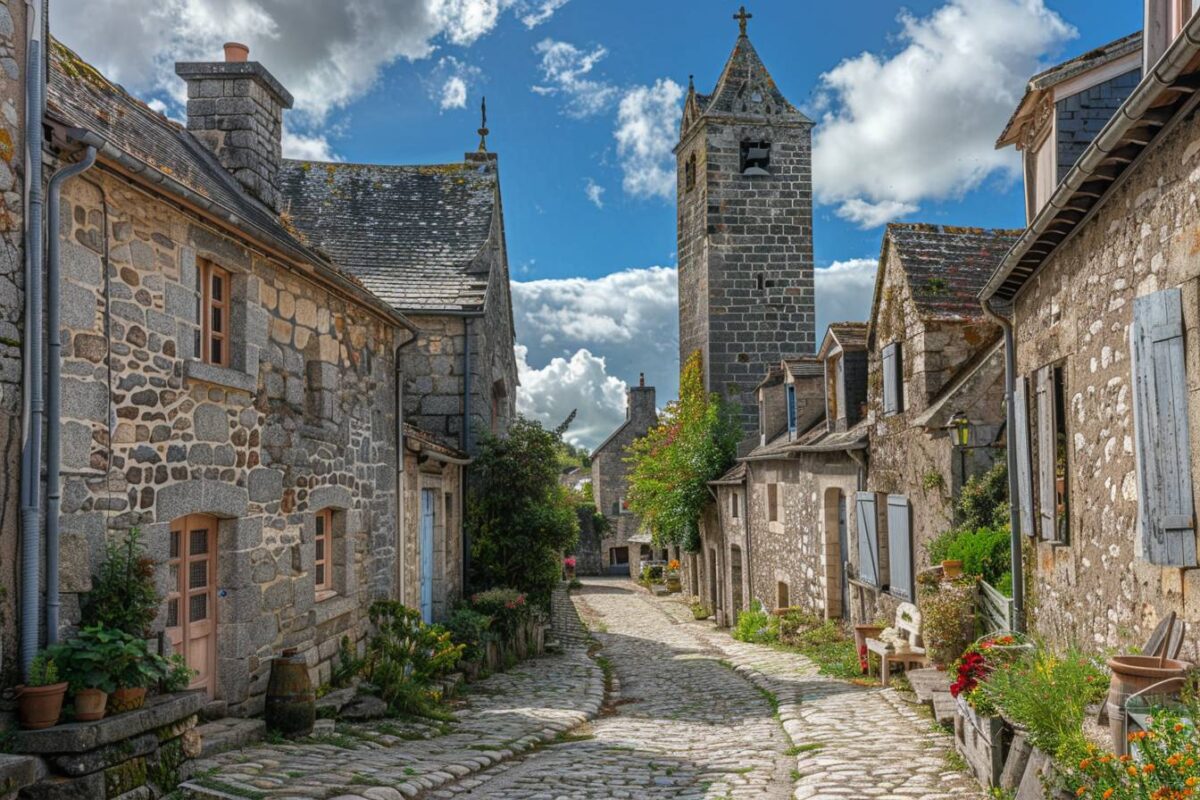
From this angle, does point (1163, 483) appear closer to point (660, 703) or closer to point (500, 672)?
point (660, 703)

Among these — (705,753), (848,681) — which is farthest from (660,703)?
(705,753)

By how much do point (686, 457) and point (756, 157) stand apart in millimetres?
7918

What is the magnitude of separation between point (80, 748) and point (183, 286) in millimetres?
3159

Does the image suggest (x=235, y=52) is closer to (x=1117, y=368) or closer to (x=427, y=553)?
(x=427, y=553)

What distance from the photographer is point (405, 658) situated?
33.0ft

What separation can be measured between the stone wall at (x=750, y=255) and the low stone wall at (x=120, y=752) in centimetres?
1933

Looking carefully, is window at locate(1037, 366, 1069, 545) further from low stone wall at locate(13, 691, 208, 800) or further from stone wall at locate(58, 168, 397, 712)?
stone wall at locate(58, 168, 397, 712)

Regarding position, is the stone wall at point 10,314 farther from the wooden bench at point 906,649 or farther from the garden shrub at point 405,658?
the wooden bench at point 906,649

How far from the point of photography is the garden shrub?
9367 millimetres

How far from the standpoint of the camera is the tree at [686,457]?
23219 mm

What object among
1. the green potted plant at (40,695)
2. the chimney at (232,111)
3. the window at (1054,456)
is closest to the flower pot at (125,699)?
the green potted plant at (40,695)

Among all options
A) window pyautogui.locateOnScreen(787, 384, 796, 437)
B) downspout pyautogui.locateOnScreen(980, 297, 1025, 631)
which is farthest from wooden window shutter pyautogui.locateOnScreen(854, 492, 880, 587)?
downspout pyautogui.locateOnScreen(980, 297, 1025, 631)

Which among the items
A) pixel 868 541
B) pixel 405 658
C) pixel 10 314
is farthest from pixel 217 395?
pixel 868 541

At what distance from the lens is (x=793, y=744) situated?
824 cm
